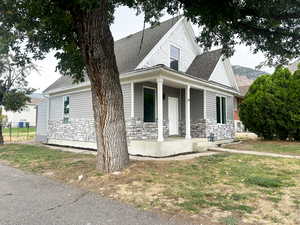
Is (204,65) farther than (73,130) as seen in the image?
Yes

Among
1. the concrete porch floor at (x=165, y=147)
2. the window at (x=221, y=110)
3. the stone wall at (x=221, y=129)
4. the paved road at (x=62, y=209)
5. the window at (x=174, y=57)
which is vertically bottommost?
the paved road at (x=62, y=209)

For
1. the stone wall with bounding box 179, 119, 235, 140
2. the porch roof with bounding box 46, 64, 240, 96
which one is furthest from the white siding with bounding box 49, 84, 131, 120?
the stone wall with bounding box 179, 119, 235, 140

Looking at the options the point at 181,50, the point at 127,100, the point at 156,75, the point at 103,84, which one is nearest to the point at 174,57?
the point at 181,50

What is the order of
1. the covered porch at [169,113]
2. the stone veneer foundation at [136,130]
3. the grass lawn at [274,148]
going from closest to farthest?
the covered porch at [169,113]
the stone veneer foundation at [136,130]
the grass lawn at [274,148]

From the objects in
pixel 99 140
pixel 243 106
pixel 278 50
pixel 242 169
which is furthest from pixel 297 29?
pixel 243 106

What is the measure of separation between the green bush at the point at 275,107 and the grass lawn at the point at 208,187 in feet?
21.8

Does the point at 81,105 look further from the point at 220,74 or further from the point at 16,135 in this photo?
the point at 16,135

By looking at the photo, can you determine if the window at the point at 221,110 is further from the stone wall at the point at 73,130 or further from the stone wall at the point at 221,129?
the stone wall at the point at 73,130

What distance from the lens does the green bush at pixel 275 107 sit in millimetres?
12484

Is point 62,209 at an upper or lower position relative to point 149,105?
lower

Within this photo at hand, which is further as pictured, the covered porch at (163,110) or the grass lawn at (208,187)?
the covered porch at (163,110)

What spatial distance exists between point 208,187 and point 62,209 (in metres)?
2.67

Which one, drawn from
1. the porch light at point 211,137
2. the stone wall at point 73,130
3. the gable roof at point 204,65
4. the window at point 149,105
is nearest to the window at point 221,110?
the porch light at point 211,137

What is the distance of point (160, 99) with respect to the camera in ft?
26.9
